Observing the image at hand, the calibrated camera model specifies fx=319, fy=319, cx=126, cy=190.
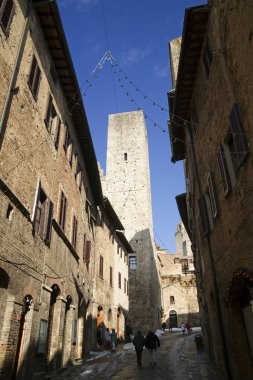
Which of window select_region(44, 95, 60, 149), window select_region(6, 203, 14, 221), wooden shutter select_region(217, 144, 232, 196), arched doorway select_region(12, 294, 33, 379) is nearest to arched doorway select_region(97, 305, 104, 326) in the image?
arched doorway select_region(12, 294, 33, 379)

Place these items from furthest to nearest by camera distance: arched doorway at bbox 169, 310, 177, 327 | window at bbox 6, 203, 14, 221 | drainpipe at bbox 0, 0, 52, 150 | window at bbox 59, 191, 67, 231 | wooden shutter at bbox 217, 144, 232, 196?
arched doorway at bbox 169, 310, 177, 327 < window at bbox 59, 191, 67, 231 < window at bbox 6, 203, 14, 221 < drainpipe at bbox 0, 0, 52, 150 < wooden shutter at bbox 217, 144, 232, 196

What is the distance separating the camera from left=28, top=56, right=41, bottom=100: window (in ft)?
29.5

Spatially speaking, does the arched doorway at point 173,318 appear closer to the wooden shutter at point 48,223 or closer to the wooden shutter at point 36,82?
the wooden shutter at point 48,223

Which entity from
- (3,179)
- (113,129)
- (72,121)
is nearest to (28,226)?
(3,179)

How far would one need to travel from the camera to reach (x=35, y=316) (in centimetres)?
838

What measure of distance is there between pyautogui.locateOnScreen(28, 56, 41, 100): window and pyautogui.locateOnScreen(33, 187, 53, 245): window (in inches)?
112

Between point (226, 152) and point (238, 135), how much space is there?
1.23m

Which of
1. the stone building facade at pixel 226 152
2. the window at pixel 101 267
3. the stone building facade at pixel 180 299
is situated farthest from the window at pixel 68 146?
the stone building facade at pixel 180 299

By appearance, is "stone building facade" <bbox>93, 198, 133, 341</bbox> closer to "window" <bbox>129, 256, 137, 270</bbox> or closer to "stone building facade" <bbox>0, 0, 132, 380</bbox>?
"stone building facade" <bbox>0, 0, 132, 380</bbox>

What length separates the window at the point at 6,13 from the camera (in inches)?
289

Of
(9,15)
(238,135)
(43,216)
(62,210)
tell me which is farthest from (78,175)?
(238,135)

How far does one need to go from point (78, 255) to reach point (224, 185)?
875 cm

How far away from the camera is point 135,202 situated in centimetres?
3616

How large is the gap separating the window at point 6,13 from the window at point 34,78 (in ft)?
4.98
